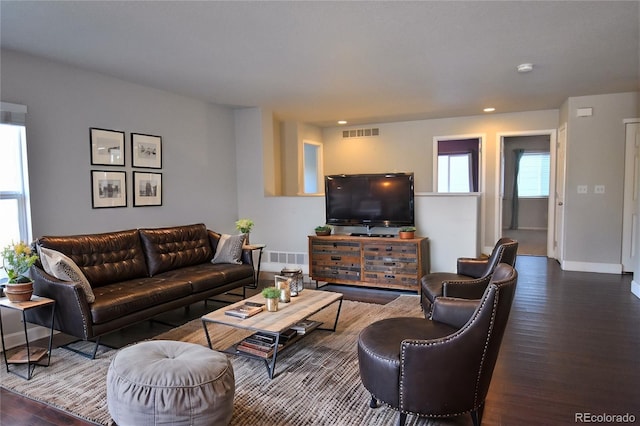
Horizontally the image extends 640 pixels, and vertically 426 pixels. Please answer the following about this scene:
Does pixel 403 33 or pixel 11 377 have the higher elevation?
pixel 403 33

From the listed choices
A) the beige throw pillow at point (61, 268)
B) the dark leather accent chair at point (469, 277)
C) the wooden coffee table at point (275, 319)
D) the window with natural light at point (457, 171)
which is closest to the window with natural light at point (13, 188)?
the beige throw pillow at point (61, 268)

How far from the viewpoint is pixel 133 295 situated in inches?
→ 131

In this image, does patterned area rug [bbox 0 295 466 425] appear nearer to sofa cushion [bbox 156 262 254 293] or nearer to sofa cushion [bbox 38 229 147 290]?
sofa cushion [bbox 156 262 254 293]

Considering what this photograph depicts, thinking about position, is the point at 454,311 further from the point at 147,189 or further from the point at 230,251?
the point at 147,189

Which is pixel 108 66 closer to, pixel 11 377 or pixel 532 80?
pixel 11 377

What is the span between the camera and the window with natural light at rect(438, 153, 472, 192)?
8320mm

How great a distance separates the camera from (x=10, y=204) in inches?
138

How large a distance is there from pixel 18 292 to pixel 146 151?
2.30 metres

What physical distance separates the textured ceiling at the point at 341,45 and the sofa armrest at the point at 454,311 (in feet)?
6.43

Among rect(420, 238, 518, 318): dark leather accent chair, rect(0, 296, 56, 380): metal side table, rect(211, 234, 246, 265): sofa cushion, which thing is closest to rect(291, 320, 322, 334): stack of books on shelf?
rect(420, 238, 518, 318): dark leather accent chair

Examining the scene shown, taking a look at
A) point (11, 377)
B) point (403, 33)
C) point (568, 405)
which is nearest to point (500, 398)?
point (568, 405)

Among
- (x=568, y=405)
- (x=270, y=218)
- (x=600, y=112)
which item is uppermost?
(x=600, y=112)

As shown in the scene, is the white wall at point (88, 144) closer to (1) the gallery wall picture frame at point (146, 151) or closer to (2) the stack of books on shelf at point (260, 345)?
(1) the gallery wall picture frame at point (146, 151)

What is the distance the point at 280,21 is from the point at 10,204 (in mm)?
2812
